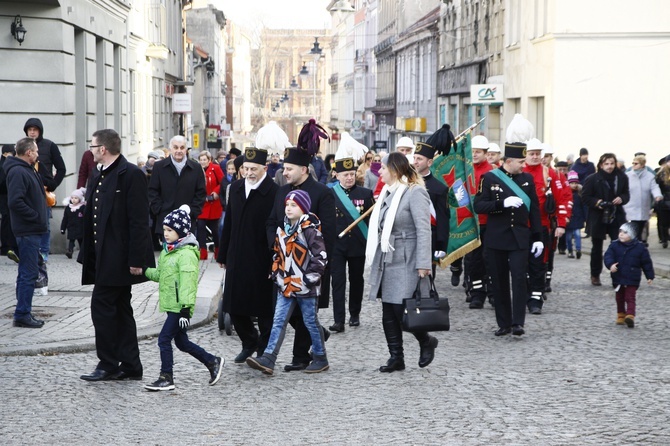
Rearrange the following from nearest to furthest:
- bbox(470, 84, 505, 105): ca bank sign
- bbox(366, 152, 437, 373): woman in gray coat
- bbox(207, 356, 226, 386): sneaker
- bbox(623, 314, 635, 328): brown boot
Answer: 1. bbox(207, 356, 226, 386): sneaker
2. bbox(366, 152, 437, 373): woman in gray coat
3. bbox(623, 314, 635, 328): brown boot
4. bbox(470, 84, 505, 105): ca bank sign

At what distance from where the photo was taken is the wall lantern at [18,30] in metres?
18.3

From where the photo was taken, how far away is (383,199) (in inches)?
387

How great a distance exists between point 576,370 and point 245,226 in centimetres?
288

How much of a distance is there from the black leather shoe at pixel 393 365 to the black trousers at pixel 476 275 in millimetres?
4541

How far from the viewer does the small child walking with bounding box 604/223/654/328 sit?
1231 cm

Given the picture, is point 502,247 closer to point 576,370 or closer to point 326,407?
point 576,370

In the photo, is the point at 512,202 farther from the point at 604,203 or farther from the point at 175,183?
the point at 604,203

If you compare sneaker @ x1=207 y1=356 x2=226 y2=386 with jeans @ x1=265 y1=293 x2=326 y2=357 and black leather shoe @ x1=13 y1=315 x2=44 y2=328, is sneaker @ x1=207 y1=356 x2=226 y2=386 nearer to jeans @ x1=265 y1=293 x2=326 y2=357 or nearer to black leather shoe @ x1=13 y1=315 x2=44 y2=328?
jeans @ x1=265 y1=293 x2=326 y2=357

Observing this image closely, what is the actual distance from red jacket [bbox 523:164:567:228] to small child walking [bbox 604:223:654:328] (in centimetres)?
164

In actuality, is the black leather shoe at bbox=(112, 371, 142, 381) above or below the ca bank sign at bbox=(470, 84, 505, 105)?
below

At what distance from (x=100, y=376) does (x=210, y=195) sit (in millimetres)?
9831

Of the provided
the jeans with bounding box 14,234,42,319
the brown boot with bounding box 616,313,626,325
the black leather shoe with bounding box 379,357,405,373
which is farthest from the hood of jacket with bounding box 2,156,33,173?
the brown boot with bounding box 616,313,626,325

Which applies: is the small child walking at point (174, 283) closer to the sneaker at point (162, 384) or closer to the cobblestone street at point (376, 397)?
the sneaker at point (162, 384)

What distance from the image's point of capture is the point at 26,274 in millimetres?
11281
